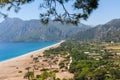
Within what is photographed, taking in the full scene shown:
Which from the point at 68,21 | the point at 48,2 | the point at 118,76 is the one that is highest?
the point at 48,2

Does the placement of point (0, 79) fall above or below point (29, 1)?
below

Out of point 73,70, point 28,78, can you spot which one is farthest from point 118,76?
point 28,78

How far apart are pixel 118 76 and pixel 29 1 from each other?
135 ft

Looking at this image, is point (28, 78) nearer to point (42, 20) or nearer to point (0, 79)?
point (0, 79)

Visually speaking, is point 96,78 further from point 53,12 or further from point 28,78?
point 53,12

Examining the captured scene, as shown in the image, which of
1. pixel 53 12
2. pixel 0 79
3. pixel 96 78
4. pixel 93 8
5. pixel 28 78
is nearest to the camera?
pixel 93 8

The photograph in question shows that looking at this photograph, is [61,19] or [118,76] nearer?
[61,19]

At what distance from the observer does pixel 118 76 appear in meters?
48.1

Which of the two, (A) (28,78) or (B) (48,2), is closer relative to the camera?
(B) (48,2)

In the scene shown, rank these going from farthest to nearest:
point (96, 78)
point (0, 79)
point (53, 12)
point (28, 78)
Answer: point (0, 79) < point (28, 78) < point (96, 78) < point (53, 12)

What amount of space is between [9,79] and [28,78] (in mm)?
4716

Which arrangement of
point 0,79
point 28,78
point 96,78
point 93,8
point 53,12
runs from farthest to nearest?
point 0,79 < point 28,78 < point 96,78 < point 53,12 < point 93,8

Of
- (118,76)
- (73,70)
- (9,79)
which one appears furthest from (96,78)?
(9,79)

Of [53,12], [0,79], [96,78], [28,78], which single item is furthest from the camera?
[0,79]
